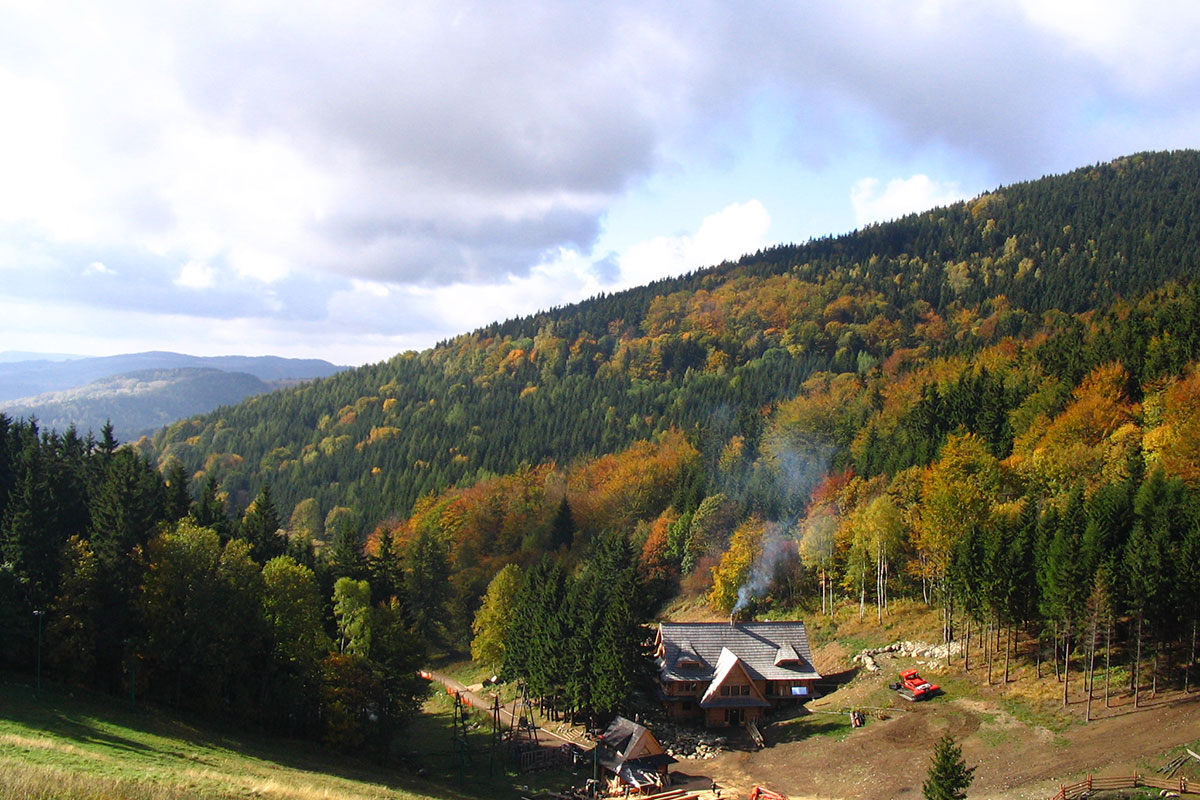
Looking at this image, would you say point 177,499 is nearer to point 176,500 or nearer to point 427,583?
point 176,500

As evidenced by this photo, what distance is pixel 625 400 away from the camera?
481 ft

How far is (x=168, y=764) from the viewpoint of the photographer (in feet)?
85.9

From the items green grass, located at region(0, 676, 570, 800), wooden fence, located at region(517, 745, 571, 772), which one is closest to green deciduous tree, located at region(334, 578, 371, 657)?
green grass, located at region(0, 676, 570, 800)

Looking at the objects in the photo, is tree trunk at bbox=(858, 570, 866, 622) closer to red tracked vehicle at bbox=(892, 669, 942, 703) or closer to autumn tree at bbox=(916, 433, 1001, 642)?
autumn tree at bbox=(916, 433, 1001, 642)

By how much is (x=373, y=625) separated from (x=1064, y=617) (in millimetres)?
38752

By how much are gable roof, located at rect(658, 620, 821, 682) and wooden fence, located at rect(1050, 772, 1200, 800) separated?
20829 mm

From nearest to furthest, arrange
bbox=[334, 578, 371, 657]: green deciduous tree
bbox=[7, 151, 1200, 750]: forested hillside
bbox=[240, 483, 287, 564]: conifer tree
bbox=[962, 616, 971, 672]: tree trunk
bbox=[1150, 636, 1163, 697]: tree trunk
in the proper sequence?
1. bbox=[1150, 636, 1163, 697]: tree trunk
2. bbox=[7, 151, 1200, 750]: forested hillside
3. bbox=[334, 578, 371, 657]: green deciduous tree
4. bbox=[962, 616, 971, 672]: tree trunk
5. bbox=[240, 483, 287, 564]: conifer tree

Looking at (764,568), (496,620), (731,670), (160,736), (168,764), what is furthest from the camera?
(764,568)

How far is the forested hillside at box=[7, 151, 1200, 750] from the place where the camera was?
39.5 m

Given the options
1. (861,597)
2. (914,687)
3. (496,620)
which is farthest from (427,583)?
(914,687)

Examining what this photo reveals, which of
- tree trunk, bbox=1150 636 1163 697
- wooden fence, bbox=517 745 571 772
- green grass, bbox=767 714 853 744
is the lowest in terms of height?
wooden fence, bbox=517 745 571 772

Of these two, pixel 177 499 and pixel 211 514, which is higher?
pixel 177 499

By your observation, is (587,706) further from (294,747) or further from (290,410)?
(290,410)

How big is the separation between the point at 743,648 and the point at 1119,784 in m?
25.0
